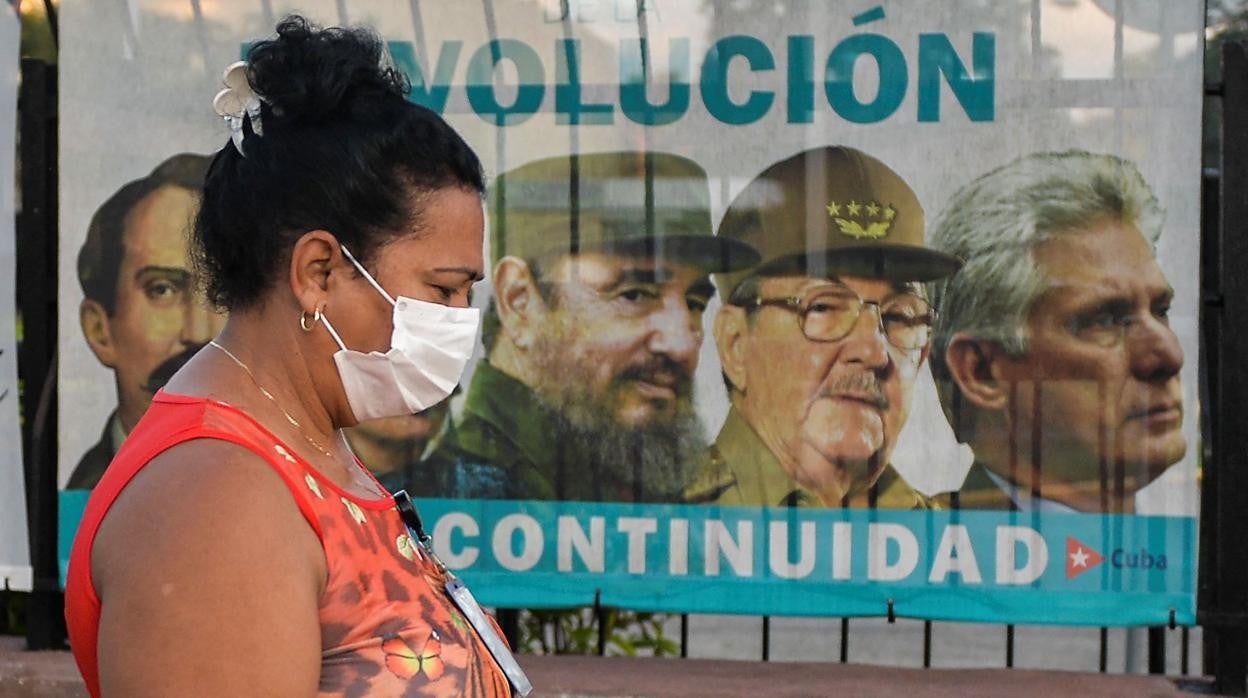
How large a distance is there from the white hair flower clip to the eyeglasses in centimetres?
243

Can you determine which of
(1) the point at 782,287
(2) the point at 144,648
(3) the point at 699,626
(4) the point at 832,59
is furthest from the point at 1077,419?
(3) the point at 699,626

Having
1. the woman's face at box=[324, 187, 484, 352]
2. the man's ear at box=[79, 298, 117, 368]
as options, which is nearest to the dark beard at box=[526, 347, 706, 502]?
the man's ear at box=[79, 298, 117, 368]

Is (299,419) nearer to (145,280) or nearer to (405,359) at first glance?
(405,359)

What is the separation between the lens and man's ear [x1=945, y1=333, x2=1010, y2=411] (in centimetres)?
383

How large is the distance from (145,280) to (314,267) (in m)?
2.77

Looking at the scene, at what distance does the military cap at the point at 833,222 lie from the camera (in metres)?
3.84

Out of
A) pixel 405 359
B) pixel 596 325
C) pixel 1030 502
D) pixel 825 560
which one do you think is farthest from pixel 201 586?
pixel 1030 502

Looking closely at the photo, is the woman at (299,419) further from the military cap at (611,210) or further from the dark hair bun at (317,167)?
the military cap at (611,210)

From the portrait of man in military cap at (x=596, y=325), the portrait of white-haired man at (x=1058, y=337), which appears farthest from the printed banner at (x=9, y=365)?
the portrait of white-haired man at (x=1058, y=337)

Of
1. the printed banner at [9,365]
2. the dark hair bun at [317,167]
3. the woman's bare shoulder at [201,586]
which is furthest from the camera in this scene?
the printed banner at [9,365]

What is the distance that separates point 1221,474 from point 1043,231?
2.77ft

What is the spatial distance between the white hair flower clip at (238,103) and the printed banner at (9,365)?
293 centimetres

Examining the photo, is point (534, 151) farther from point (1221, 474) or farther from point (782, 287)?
point (1221, 474)

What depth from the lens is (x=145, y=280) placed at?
13.5 feet
